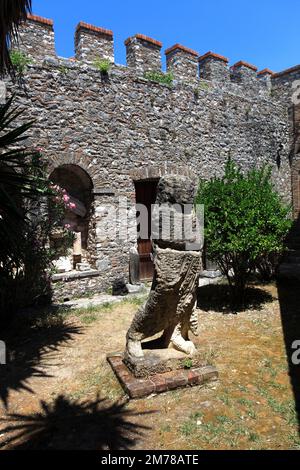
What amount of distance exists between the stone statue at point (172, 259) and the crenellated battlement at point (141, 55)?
5358 mm

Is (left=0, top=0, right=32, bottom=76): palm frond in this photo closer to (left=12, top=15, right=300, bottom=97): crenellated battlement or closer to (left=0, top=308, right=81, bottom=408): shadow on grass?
(left=12, top=15, right=300, bottom=97): crenellated battlement

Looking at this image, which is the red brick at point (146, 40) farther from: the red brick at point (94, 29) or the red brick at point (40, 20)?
the red brick at point (40, 20)

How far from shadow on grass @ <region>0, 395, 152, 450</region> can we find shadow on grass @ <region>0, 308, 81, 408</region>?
54 centimetres

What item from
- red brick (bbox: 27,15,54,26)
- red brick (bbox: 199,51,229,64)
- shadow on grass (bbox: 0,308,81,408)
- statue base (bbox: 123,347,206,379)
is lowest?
shadow on grass (bbox: 0,308,81,408)

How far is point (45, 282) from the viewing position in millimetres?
6199

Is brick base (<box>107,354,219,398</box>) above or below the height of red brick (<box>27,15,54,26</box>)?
below

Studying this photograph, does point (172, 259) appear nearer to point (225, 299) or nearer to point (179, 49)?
point (225, 299)

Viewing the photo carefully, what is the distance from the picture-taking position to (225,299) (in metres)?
7.50

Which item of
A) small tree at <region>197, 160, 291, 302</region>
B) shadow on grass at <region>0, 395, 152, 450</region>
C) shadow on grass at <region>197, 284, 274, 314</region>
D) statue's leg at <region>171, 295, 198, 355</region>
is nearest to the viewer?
shadow on grass at <region>0, 395, 152, 450</region>

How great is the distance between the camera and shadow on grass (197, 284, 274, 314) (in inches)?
270

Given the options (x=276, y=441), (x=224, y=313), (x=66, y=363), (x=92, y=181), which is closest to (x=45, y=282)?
(x=66, y=363)

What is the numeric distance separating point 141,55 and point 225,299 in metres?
6.27

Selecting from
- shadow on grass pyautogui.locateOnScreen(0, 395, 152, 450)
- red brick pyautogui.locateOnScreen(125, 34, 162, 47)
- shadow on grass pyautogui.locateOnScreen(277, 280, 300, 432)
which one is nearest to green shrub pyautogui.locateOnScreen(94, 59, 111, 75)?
red brick pyautogui.locateOnScreen(125, 34, 162, 47)

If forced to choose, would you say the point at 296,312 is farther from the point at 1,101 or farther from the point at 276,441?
the point at 1,101
